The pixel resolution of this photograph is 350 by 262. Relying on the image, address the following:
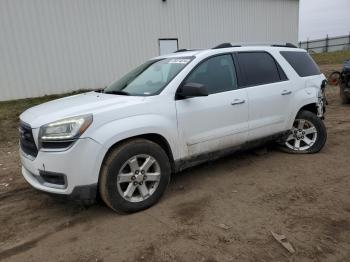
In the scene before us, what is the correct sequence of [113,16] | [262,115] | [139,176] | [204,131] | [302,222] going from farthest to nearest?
[113,16]
[262,115]
[204,131]
[139,176]
[302,222]

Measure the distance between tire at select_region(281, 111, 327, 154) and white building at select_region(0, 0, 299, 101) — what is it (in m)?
9.36

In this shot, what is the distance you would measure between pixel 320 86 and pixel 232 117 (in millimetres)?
2123

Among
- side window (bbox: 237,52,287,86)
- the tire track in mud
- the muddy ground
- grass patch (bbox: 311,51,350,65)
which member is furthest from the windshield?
grass patch (bbox: 311,51,350,65)

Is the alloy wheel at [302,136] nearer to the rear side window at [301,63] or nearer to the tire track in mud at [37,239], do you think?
the rear side window at [301,63]

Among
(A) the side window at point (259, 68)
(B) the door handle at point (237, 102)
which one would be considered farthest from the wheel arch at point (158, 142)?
(A) the side window at point (259, 68)

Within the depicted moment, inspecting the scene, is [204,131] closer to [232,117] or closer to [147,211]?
[232,117]

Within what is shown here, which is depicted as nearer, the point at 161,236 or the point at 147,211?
the point at 161,236

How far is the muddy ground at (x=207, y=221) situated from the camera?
3086mm

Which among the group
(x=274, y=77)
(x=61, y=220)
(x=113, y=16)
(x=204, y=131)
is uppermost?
(x=113, y=16)

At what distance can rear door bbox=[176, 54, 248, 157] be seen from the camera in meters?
4.17

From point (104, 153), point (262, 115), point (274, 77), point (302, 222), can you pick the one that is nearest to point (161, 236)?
point (104, 153)

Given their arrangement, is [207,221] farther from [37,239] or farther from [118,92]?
[118,92]

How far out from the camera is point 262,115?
496cm

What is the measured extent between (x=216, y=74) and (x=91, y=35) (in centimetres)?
961
